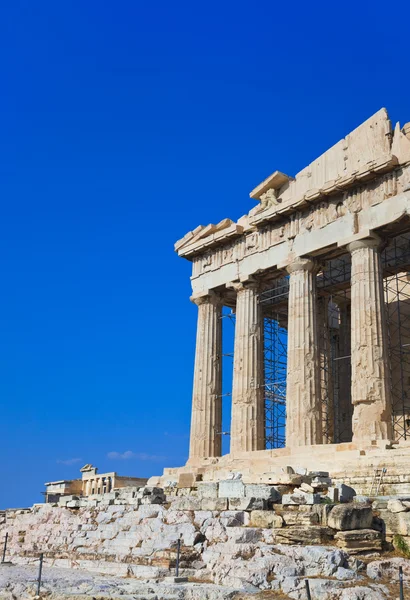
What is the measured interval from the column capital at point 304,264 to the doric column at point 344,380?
6359 mm

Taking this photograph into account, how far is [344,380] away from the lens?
33375 millimetres

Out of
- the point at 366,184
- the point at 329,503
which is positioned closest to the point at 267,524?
the point at 329,503

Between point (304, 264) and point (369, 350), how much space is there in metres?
5.17

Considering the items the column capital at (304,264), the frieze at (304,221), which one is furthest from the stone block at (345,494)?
the column capital at (304,264)

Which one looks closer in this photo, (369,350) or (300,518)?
(300,518)

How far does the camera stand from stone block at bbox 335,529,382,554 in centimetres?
1204

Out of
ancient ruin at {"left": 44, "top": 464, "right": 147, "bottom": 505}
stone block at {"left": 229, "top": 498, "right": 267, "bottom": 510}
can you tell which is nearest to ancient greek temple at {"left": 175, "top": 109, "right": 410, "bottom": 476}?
ancient ruin at {"left": 44, "top": 464, "right": 147, "bottom": 505}

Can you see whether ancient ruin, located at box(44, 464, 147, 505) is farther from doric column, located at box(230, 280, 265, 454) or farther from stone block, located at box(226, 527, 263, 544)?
stone block, located at box(226, 527, 263, 544)

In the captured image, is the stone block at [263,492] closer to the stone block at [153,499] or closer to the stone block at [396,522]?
the stone block at [396,522]

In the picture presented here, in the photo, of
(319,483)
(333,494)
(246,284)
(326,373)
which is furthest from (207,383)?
(333,494)

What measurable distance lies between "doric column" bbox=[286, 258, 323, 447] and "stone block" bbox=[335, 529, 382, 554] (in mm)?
12867

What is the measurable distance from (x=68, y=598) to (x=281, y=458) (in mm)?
15004

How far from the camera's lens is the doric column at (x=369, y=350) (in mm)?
23266

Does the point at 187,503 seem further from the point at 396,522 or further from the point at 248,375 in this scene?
the point at 248,375
